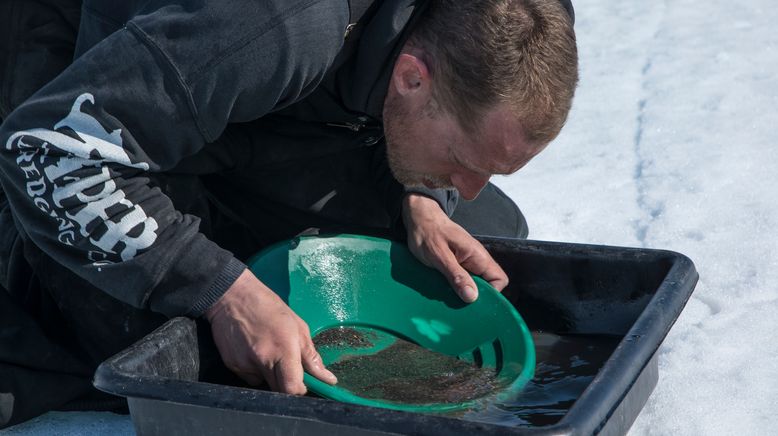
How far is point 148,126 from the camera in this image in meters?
1.67

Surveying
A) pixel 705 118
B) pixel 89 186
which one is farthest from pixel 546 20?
pixel 705 118

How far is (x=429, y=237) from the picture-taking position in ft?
7.18

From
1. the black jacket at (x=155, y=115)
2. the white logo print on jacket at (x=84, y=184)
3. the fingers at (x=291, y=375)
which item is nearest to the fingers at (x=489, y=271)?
the black jacket at (x=155, y=115)

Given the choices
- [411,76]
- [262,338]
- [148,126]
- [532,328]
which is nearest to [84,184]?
[148,126]

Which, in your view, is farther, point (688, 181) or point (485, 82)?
Result: point (688, 181)

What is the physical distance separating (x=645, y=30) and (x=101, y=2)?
9.30ft

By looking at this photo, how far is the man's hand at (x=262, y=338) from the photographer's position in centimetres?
169

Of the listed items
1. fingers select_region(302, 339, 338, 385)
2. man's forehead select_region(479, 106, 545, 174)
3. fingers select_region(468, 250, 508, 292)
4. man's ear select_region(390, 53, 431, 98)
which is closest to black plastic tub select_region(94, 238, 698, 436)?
fingers select_region(468, 250, 508, 292)

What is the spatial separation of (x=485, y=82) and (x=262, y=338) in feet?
1.90

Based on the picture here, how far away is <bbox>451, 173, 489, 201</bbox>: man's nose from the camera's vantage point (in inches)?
77.9

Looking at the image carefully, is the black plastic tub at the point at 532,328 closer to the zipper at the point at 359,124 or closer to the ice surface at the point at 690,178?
the ice surface at the point at 690,178

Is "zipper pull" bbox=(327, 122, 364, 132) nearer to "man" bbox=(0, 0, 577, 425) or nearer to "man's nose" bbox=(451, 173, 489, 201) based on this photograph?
"man" bbox=(0, 0, 577, 425)

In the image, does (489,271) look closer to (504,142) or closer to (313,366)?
(504,142)

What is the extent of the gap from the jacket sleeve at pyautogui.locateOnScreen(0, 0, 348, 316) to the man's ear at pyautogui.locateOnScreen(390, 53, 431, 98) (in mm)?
154
